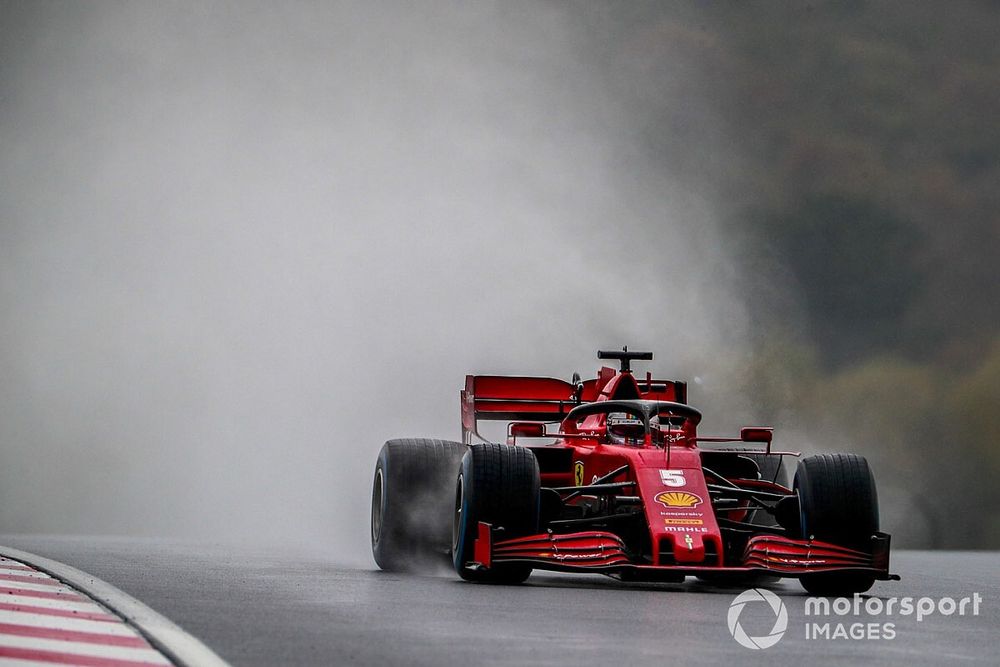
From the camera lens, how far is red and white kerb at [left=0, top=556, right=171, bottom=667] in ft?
21.7

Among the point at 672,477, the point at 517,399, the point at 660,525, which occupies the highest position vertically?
the point at 517,399

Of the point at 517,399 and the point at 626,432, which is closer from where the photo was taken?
the point at 626,432

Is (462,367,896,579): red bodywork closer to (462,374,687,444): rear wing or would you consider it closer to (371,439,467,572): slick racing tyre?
(371,439,467,572): slick racing tyre

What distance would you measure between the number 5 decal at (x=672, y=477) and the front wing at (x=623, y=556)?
0.62 metres

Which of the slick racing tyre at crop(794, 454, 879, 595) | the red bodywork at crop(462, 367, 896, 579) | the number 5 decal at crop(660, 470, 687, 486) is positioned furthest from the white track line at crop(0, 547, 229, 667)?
the slick racing tyre at crop(794, 454, 879, 595)

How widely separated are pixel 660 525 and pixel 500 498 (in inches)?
43.8

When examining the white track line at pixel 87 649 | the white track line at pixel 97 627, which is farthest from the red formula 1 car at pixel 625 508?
the white track line at pixel 87 649

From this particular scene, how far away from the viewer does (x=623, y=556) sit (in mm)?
10766

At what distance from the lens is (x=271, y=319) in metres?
27.6

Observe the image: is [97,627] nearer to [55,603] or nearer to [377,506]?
[55,603]

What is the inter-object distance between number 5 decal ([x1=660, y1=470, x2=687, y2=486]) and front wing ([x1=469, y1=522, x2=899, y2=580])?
0.62m

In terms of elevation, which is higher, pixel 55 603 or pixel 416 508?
pixel 416 508

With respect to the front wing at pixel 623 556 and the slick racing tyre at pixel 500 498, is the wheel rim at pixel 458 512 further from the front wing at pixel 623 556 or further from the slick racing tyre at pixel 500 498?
the front wing at pixel 623 556

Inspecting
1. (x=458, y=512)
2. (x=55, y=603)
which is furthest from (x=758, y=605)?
(x=55, y=603)
